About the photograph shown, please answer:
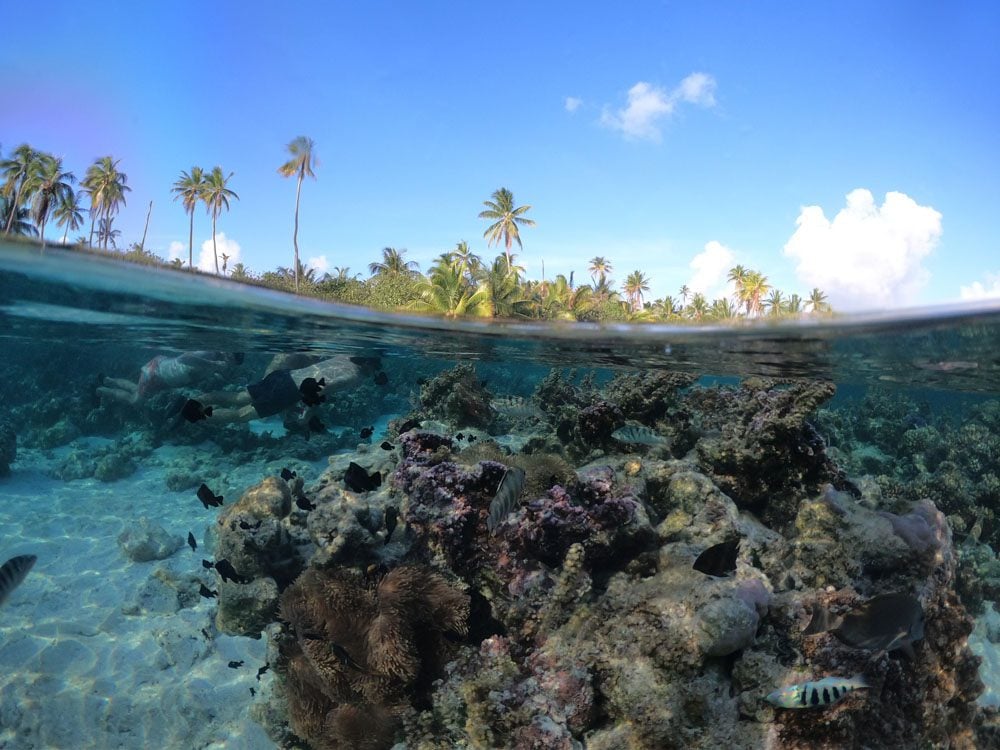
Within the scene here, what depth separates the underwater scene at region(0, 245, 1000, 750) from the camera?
486 centimetres

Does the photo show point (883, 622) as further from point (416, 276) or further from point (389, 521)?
point (416, 276)

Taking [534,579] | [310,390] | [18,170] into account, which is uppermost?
[18,170]

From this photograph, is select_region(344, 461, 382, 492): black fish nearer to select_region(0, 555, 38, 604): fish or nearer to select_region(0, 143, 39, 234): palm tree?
select_region(0, 555, 38, 604): fish

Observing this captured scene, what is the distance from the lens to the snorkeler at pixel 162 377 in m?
18.7

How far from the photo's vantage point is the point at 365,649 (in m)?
5.73

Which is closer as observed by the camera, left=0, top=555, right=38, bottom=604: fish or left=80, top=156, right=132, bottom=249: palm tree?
left=0, top=555, right=38, bottom=604: fish

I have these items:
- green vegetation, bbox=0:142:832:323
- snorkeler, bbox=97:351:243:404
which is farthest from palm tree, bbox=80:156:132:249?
snorkeler, bbox=97:351:243:404

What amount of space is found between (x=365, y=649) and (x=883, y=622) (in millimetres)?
4832

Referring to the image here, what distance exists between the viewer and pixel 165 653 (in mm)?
7645

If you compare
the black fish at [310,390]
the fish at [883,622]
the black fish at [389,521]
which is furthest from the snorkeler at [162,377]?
the fish at [883,622]

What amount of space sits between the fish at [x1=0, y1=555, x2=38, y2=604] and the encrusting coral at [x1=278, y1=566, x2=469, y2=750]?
2.53 meters

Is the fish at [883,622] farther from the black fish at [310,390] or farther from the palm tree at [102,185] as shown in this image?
the palm tree at [102,185]

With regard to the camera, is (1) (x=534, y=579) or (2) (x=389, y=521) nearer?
(1) (x=534, y=579)

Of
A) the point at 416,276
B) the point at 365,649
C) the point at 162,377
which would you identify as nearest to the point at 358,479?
the point at 365,649
